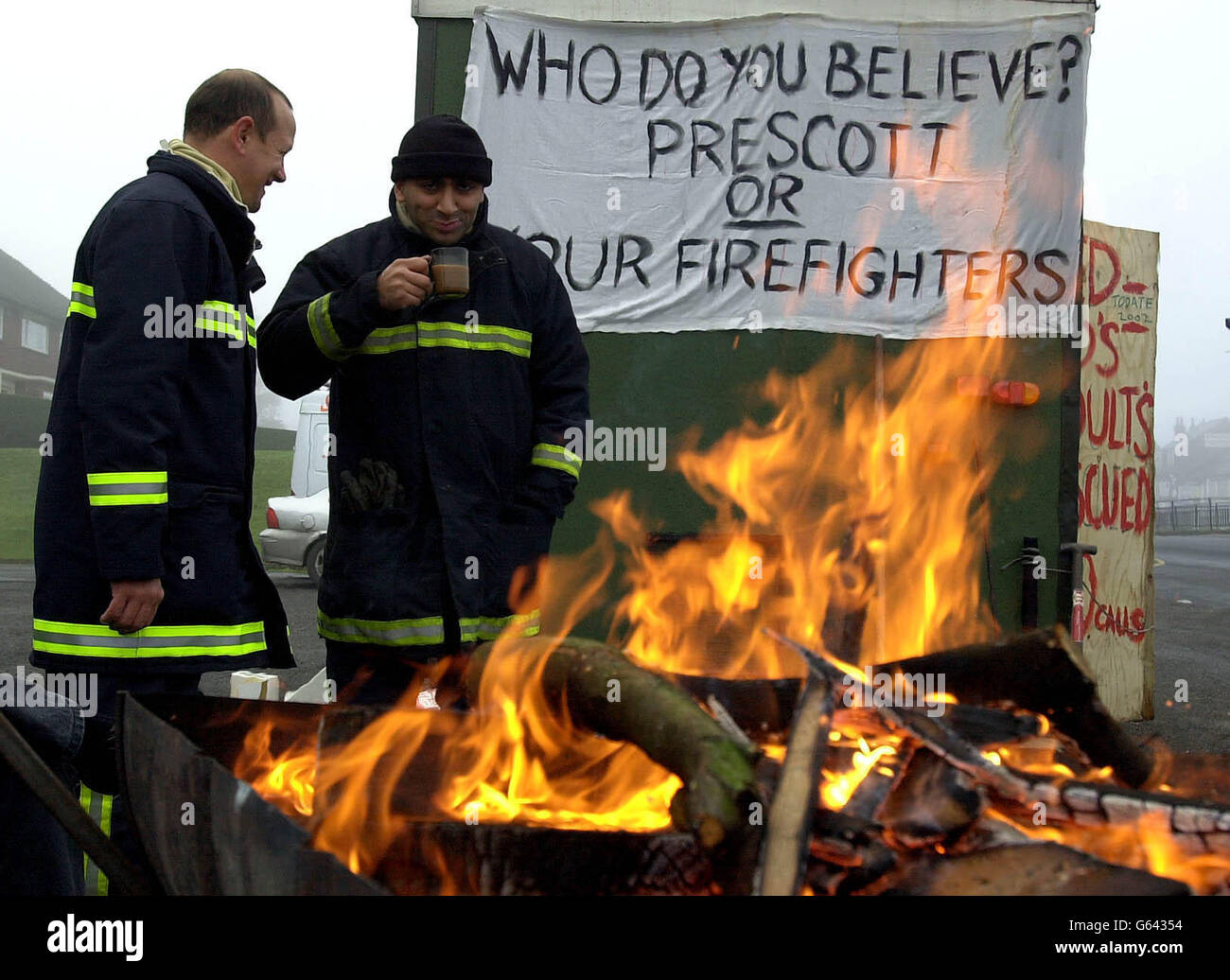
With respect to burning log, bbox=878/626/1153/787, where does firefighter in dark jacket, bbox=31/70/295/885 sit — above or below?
above

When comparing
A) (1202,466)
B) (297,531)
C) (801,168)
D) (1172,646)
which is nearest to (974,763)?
(801,168)

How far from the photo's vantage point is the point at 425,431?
10.00 feet

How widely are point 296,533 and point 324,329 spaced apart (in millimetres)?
11957

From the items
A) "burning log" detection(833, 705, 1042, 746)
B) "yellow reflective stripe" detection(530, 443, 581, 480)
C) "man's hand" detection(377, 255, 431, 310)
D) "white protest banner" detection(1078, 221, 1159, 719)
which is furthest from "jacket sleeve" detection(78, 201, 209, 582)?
"white protest banner" detection(1078, 221, 1159, 719)

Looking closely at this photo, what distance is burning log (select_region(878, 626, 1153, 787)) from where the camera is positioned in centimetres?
258

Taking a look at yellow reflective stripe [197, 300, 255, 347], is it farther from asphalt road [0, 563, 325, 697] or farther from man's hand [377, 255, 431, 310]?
asphalt road [0, 563, 325, 697]

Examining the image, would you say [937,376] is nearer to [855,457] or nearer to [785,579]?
[855,457]

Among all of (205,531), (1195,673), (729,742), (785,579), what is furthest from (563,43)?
(1195,673)

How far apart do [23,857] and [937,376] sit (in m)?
4.12

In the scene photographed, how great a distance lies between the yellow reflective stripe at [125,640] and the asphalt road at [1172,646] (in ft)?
14.8

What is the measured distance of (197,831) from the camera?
1848 mm

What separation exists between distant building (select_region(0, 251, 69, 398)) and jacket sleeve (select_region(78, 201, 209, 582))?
56.8 meters

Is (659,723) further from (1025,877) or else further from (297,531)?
(297,531)

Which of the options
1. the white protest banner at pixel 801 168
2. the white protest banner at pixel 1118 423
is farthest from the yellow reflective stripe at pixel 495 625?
the white protest banner at pixel 1118 423
